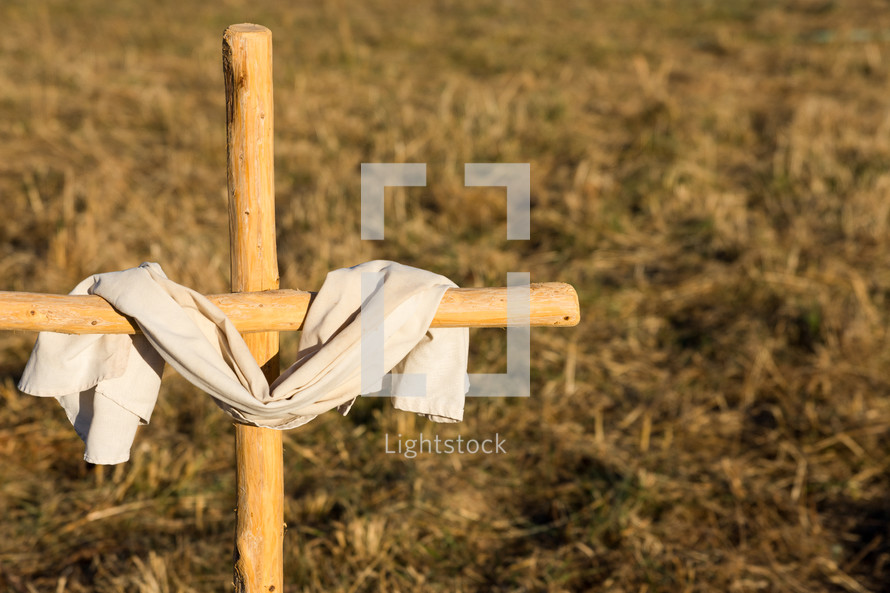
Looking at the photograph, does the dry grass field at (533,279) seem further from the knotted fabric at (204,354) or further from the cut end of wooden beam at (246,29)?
the cut end of wooden beam at (246,29)

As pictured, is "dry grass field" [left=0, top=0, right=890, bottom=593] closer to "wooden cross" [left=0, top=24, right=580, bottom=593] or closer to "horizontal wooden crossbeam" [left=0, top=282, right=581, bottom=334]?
"wooden cross" [left=0, top=24, right=580, bottom=593]

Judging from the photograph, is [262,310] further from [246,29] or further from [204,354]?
[246,29]

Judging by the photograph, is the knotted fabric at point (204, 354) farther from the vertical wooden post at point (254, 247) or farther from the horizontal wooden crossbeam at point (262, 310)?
the vertical wooden post at point (254, 247)

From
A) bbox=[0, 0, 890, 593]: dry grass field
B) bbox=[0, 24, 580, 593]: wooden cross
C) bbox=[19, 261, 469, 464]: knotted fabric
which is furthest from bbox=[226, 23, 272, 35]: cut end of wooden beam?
bbox=[0, 0, 890, 593]: dry grass field

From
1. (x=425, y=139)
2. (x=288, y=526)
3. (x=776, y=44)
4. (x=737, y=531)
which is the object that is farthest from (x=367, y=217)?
(x=776, y=44)

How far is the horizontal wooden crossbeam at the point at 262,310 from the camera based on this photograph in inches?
67.5

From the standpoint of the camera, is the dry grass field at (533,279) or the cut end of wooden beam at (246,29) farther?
the dry grass field at (533,279)

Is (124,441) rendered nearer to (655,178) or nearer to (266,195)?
(266,195)

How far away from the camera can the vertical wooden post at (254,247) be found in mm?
1806

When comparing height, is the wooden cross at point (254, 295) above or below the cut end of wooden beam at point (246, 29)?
below

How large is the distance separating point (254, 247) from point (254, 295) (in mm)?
115

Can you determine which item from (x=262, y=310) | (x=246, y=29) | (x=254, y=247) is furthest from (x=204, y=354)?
(x=246, y=29)

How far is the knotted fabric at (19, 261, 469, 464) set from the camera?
173 centimetres

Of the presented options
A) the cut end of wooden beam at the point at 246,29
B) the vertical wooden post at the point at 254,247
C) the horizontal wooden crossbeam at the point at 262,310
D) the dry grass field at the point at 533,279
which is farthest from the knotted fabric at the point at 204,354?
the dry grass field at the point at 533,279
